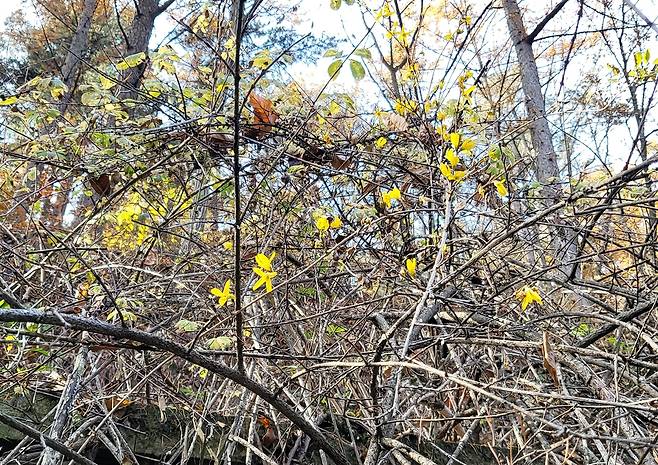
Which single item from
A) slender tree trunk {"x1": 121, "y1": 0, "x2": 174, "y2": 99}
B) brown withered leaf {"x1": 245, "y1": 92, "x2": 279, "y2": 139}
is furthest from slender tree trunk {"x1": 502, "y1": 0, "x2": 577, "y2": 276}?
slender tree trunk {"x1": 121, "y1": 0, "x2": 174, "y2": 99}

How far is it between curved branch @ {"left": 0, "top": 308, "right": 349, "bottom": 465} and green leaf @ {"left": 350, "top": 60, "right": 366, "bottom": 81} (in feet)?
3.80

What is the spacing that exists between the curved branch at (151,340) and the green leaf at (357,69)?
1.16 meters

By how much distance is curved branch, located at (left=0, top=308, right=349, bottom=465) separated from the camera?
3.40ft

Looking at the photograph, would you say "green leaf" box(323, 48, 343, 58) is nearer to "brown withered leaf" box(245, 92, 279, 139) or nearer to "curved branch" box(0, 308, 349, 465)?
"brown withered leaf" box(245, 92, 279, 139)

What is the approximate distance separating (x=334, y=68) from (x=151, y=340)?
1.22m

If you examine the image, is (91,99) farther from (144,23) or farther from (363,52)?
(144,23)

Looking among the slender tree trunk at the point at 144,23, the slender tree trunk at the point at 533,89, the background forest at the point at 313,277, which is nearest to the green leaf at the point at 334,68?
the background forest at the point at 313,277

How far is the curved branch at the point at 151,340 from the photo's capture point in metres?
1.04

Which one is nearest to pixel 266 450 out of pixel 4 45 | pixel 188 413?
pixel 188 413

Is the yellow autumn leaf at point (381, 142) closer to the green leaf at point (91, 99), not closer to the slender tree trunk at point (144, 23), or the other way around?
the green leaf at point (91, 99)

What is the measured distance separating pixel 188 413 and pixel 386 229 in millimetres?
1205

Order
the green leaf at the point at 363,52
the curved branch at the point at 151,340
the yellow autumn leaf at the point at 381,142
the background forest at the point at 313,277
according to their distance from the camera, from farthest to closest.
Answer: the yellow autumn leaf at the point at 381,142
the green leaf at the point at 363,52
the background forest at the point at 313,277
the curved branch at the point at 151,340

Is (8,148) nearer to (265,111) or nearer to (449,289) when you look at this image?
(265,111)

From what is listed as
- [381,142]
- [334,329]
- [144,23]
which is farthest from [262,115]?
[144,23]
